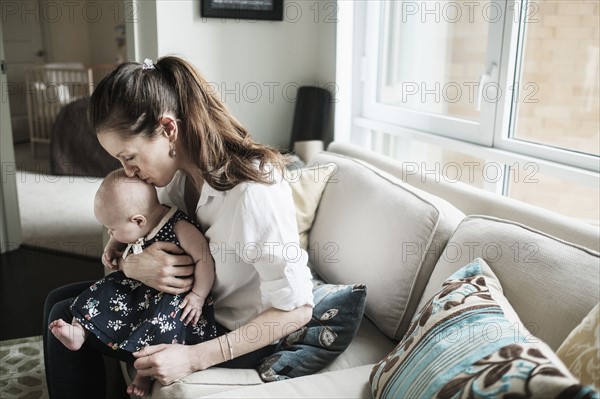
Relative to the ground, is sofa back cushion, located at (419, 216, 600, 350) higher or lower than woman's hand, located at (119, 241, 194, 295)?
higher

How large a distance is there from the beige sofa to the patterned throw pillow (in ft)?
0.25

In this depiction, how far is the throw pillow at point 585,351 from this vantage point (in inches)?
34.6

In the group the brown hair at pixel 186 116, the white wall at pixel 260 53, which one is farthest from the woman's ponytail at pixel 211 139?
the white wall at pixel 260 53

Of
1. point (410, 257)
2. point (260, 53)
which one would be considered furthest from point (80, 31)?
point (410, 257)

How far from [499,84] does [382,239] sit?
0.84 meters

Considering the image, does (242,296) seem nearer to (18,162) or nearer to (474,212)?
(474,212)

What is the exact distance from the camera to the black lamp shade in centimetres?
286

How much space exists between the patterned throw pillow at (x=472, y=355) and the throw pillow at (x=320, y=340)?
193mm

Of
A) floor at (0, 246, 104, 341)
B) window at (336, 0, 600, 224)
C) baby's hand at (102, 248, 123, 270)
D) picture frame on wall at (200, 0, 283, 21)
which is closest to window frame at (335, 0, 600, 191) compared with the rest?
window at (336, 0, 600, 224)

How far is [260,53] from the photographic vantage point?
2.92 m

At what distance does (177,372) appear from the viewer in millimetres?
1292

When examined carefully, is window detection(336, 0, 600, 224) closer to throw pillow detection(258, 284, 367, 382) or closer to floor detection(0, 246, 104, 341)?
throw pillow detection(258, 284, 367, 382)

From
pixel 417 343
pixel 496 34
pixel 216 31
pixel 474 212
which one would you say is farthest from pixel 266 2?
pixel 417 343

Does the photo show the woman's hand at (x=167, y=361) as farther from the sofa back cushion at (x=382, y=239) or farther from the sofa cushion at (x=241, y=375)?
the sofa back cushion at (x=382, y=239)
